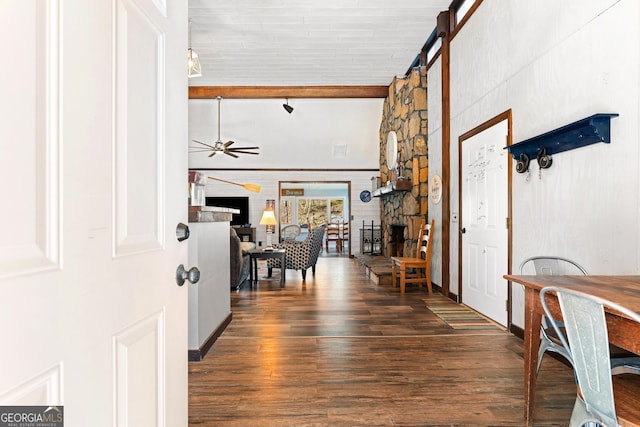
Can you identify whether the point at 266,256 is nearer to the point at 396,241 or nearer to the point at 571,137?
the point at 396,241

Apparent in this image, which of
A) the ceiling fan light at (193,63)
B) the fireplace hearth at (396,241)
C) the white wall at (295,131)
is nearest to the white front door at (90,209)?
the ceiling fan light at (193,63)

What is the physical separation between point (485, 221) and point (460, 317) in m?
1.02

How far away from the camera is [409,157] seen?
6.05 meters

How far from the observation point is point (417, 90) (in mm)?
5688

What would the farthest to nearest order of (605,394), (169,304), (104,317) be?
(605,394) < (169,304) < (104,317)

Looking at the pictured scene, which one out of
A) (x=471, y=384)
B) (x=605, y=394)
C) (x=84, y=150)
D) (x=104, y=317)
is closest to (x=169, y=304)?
(x=104, y=317)

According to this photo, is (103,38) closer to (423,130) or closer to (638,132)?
(638,132)

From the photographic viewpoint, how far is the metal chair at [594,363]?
117cm

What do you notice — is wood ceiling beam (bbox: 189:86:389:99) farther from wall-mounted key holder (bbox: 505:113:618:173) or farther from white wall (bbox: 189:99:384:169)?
wall-mounted key holder (bbox: 505:113:618:173)

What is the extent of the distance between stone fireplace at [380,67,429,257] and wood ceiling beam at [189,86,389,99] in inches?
16.2

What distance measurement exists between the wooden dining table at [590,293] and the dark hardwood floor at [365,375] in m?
0.30

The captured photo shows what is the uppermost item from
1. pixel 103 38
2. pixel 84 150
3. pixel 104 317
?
pixel 103 38

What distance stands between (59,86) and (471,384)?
2.56 m

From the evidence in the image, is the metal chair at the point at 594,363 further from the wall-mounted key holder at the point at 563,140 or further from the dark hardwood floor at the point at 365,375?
the wall-mounted key holder at the point at 563,140
